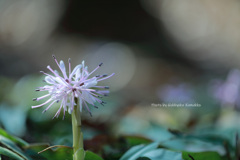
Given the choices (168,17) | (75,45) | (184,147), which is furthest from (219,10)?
(184,147)

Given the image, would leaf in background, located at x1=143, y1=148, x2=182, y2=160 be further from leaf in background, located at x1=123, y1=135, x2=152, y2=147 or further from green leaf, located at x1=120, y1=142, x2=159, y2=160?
leaf in background, located at x1=123, y1=135, x2=152, y2=147

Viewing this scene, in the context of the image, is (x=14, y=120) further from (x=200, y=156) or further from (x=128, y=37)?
(x=128, y=37)

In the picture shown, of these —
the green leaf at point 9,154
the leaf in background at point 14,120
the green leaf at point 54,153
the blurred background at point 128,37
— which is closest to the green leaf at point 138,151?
the green leaf at point 54,153

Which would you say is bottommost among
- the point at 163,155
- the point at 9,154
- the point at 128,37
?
the point at 9,154

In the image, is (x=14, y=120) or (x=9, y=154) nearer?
(x=9, y=154)

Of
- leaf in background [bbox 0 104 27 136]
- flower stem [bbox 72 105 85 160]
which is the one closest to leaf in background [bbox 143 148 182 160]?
flower stem [bbox 72 105 85 160]

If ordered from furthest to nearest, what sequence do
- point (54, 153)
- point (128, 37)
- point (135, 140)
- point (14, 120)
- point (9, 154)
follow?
point (128, 37) < point (14, 120) < point (135, 140) < point (54, 153) < point (9, 154)

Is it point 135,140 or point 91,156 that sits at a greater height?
point 135,140

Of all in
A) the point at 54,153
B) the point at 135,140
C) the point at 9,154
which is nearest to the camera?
the point at 9,154

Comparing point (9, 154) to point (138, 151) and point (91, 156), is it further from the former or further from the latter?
point (138, 151)

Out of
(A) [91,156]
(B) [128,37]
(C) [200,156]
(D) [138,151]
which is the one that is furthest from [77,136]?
(B) [128,37]

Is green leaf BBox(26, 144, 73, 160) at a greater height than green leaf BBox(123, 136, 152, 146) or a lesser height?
lesser
